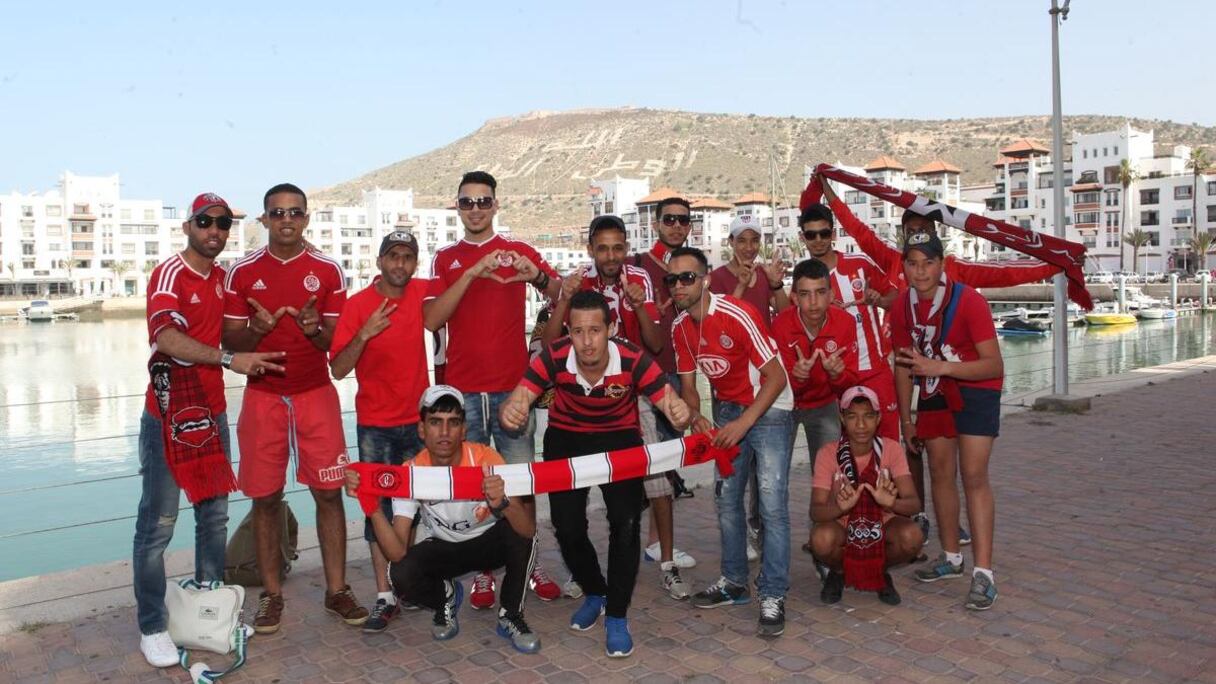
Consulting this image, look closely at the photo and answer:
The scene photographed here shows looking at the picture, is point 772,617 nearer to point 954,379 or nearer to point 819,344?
point 819,344

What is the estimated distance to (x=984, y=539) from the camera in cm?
482

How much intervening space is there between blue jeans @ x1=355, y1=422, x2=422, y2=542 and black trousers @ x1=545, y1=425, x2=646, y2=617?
31.2 inches

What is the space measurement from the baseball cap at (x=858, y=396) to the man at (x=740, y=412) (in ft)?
1.29

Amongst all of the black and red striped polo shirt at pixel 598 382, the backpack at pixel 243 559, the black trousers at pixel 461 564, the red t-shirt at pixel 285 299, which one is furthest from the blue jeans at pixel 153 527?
the black and red striped polo shirt at pixel 598 382

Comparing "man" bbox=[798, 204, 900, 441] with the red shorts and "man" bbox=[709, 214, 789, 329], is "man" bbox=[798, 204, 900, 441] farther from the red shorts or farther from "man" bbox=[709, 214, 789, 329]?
the red shorts

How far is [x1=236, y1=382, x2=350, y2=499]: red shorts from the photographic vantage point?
4633 millimetres

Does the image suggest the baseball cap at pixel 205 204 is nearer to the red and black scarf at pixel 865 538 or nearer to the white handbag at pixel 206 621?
the white handbag at pixel 206 621

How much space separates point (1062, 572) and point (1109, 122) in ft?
514

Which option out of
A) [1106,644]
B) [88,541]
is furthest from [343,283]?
[88,541]

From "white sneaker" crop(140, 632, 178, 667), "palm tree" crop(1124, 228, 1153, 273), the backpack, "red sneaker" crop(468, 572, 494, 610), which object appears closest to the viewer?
"white sneaker" crop(140, 632, 178, 667)

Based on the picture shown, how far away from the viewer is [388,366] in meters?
4.77

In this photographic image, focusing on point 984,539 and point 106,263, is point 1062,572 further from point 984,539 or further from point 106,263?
point 106,263

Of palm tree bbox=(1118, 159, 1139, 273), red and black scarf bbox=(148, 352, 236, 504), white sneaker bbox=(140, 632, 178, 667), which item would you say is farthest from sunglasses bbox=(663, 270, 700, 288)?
palm tree bbox=(1118, 159, 1139, 273)

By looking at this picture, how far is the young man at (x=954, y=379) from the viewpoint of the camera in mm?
4738
